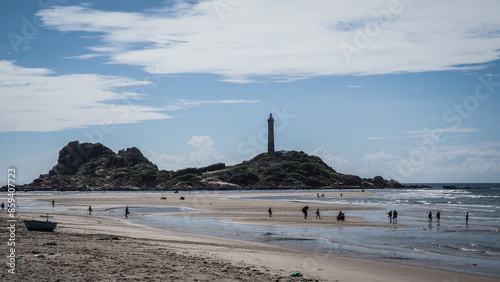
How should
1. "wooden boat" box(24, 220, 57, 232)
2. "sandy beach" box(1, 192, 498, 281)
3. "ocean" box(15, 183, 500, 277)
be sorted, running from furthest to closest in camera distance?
"wooden boat" box(24, 220, 57, 232), "ocean" box(15, 183, 500, 277), "sandy beach" box(1, 192, 498, 281)

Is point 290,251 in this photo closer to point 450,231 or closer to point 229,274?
point 229,274

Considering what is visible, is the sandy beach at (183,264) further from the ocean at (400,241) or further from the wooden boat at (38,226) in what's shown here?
the wooden boat at (38,226)

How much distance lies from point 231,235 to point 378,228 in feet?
48.9

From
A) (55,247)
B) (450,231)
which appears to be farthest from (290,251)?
(450,231)

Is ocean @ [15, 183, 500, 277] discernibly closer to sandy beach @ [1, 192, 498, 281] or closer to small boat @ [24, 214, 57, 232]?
sandy beach @ [1, 192, 498, 281]

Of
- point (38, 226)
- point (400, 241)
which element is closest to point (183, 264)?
point (38, 226)

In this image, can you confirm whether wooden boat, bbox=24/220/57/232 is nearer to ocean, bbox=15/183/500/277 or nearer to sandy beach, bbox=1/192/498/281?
sandy beach, bbox=1/192/498/281

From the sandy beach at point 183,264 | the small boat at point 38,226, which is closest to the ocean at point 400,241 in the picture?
the sandy beach at point 183,264

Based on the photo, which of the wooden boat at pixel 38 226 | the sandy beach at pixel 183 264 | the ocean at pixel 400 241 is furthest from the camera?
the wooden boat at pixel 38 226

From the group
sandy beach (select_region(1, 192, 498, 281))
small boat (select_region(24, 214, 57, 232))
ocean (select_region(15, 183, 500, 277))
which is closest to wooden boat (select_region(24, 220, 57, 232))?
small boat (select_region(24, 214, 57, 232))

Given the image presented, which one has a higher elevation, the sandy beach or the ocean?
the sandy beach

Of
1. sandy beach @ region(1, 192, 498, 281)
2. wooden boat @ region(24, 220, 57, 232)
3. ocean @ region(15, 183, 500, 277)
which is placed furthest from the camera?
wooden boat @ region(24, 220, 57, 232)

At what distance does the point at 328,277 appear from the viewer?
1930cm

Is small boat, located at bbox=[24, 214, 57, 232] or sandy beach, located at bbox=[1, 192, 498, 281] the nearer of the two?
sandy beach, located at bbox=[1, 192, 498, 281]
